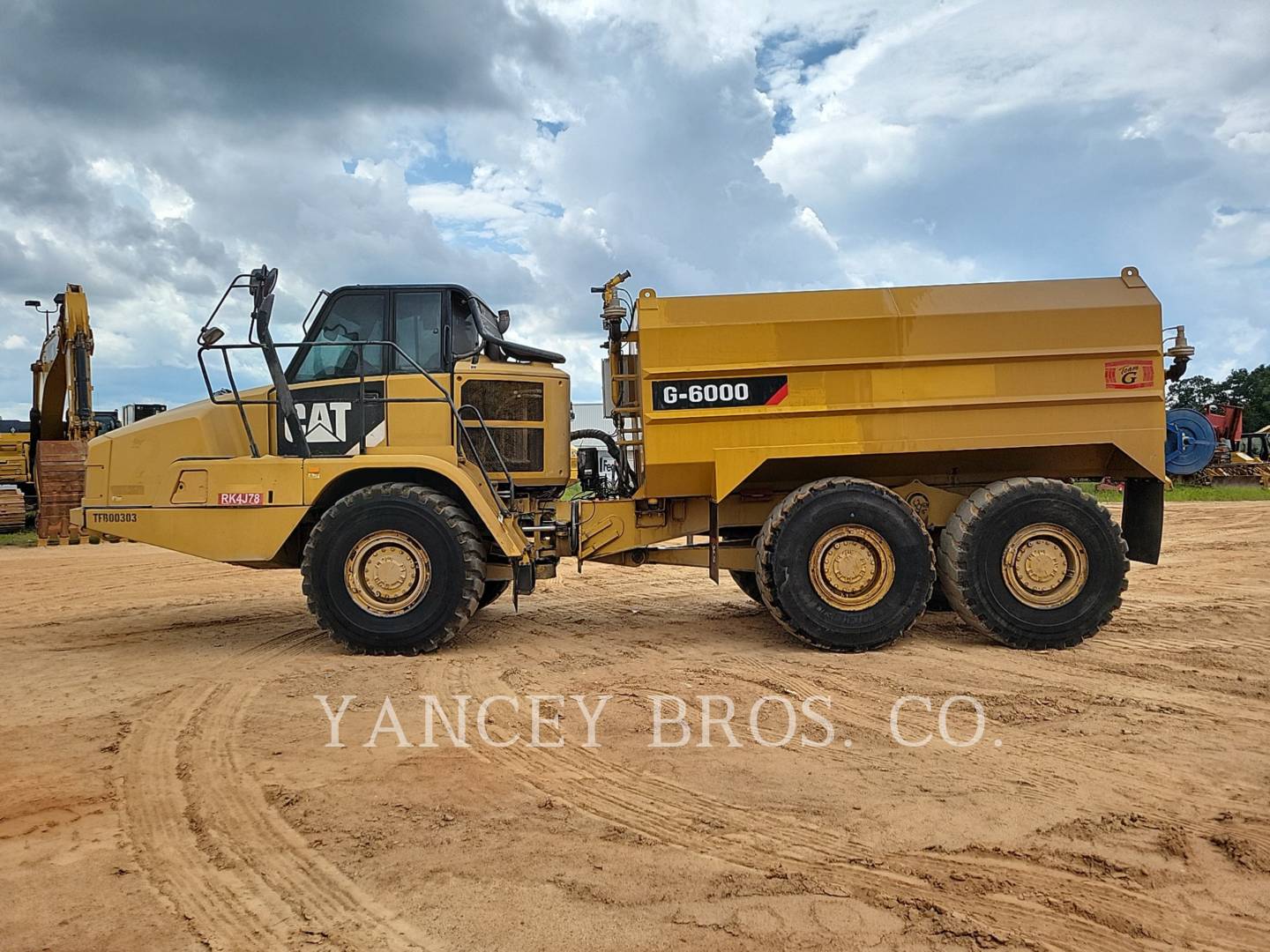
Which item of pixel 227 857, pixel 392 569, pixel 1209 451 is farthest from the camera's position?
pixel 1209 451

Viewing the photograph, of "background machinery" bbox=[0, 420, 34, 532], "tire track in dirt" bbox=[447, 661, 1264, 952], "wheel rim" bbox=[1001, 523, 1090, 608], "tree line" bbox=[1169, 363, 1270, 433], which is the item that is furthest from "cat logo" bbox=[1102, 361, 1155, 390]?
"tree line" bbox=[1169, 363, 1270, 433]

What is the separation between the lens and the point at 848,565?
6.36 meters

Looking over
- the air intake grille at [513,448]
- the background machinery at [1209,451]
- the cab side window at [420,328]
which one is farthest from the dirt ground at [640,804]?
the background machinery at [1209,451]

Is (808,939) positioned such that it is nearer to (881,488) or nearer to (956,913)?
(956,913)

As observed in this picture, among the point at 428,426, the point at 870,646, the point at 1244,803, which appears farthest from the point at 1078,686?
the point at 428,426

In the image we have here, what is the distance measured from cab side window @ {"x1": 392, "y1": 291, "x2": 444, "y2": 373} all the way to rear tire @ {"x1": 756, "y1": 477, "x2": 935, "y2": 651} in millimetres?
2891

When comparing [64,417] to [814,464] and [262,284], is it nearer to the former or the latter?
[262,284]

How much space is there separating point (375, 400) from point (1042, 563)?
493cm

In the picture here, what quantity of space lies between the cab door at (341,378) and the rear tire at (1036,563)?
438cm

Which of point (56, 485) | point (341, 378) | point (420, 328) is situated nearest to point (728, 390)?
point (420, 328)

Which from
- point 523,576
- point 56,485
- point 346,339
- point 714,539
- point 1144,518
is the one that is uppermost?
point 346,339

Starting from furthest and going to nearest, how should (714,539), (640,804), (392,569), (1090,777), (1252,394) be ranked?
1. (1252,394)
2. (714,539)
3. (392,569)
4. (1090,777)
5. (640,804)

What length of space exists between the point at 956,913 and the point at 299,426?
5.48 metres

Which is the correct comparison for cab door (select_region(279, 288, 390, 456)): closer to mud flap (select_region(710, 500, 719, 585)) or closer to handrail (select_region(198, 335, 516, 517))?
handrail (select_region(198, 335, 516, 517))
